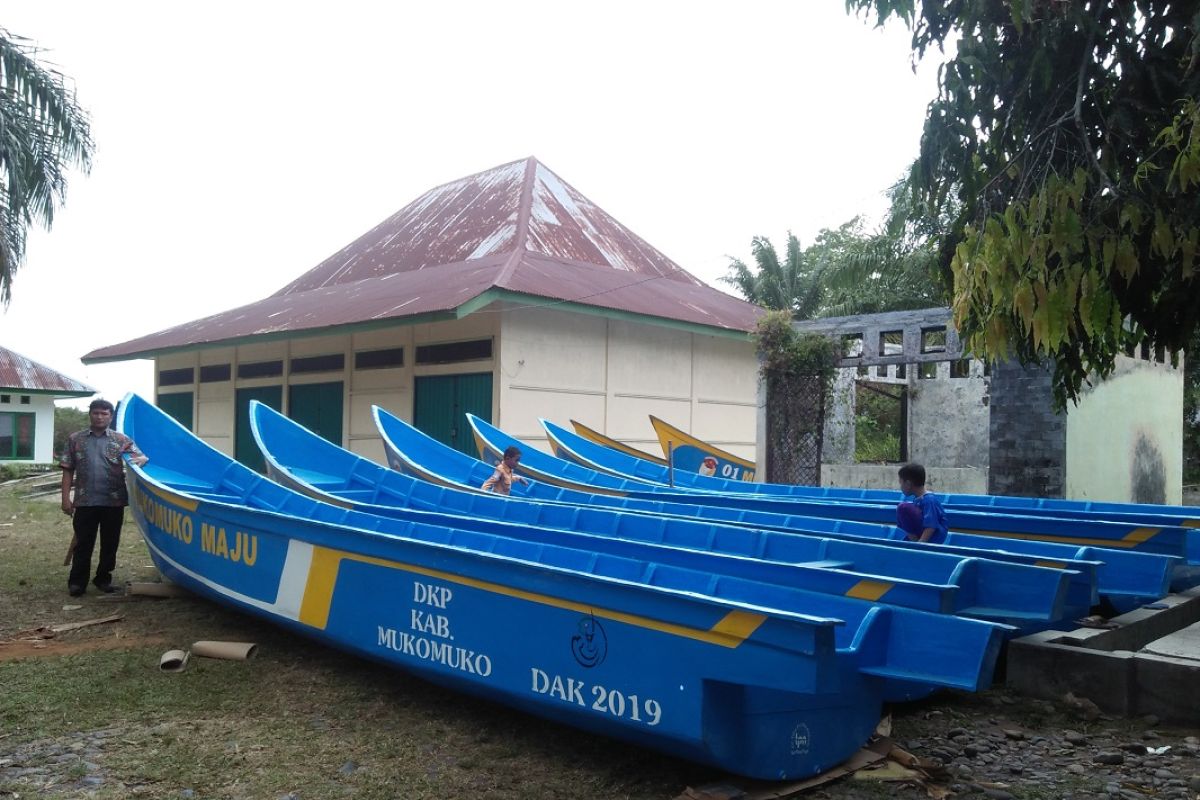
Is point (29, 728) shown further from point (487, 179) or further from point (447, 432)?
point (487, 179)

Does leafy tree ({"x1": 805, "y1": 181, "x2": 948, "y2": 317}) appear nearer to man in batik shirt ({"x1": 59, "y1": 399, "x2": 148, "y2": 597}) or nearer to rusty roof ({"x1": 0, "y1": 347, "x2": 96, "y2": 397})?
man in batik shirt ({"x1": 59, "y1": 399, "x2": 148, "y2": 597})

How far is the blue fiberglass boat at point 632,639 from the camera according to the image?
3.73 m

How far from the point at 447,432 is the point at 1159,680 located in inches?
447

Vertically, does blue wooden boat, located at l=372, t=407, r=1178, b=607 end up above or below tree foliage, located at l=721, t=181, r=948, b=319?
below

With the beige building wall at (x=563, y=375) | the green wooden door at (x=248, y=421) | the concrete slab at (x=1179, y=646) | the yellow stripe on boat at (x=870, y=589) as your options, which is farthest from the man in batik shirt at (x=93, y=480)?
the green wooden door at (x=248, y=421)

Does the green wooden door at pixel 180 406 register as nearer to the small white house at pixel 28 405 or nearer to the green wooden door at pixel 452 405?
the green wooden door at pixel 452 405

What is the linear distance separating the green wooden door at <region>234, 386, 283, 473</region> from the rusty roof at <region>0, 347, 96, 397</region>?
1600 centimetres

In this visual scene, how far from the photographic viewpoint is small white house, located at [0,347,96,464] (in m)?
31.0

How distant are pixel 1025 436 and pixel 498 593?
904 cm

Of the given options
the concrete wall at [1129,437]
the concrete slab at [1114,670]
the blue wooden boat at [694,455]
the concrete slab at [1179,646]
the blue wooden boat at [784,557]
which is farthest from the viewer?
the blue wooden boat at [694,455]

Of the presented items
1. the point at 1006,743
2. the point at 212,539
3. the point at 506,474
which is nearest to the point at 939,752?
the point at 1006,743

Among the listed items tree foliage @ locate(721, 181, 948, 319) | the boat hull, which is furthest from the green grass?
tree foliage @ locate(721, 181, 948, 319)

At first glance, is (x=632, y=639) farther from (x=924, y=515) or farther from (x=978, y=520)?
(x=978, y=520)

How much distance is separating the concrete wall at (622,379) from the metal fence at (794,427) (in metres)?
2.41
